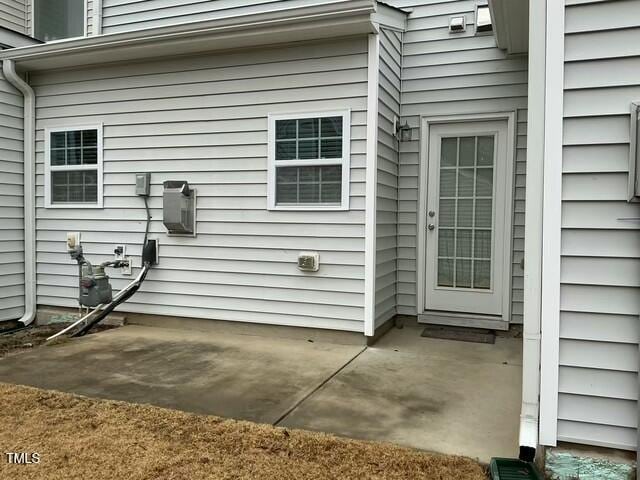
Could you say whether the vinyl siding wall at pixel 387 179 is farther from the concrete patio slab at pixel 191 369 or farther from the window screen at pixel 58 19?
the window screen at pixel 58 19

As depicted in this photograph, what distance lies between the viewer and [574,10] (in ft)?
7.31

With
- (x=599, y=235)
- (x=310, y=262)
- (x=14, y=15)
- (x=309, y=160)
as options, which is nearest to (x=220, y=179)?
(x=309, y=160)

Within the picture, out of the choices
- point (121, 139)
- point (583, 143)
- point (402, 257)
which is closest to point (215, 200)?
point (121, 139)

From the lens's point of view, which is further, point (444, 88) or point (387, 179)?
point (444, 88)

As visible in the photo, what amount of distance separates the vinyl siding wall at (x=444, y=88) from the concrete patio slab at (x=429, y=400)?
3.29 ft

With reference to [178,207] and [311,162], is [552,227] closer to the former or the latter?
[311,162]

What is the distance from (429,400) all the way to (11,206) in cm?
494

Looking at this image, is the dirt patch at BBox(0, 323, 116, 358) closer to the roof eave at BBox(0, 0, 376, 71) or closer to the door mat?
the roof eave at BBox(0, 0, 376, 71)

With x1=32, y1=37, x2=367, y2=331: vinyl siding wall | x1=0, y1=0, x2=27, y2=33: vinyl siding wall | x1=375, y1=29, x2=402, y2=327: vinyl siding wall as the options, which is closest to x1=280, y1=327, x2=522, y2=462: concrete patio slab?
x1=375, y1=29, x2=402, y2=327: vinyl siding wall

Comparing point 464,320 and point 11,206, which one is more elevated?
point 11,206

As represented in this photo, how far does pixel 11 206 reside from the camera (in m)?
5.56

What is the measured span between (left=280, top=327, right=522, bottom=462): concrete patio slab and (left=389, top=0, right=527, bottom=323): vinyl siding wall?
1.00 m

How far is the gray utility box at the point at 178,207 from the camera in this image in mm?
4840

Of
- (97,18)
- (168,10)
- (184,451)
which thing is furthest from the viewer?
(97,18)
